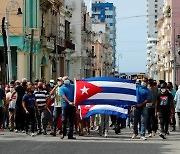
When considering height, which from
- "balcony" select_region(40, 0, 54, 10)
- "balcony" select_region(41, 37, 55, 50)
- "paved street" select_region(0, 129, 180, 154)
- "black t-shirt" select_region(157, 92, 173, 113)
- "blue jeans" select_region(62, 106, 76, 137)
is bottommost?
"paved street" select_region(0, 129, 180, 154)

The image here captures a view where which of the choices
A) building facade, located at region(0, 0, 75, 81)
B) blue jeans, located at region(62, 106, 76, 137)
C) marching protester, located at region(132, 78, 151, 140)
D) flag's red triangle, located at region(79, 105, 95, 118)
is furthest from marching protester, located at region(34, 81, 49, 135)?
building facade, located at region(0, 0, 75, 81)

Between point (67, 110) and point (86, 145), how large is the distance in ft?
8.56

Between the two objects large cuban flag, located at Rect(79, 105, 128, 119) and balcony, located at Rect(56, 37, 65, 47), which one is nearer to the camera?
large cuban flag, located at Rect(79, 105, 128, 119)

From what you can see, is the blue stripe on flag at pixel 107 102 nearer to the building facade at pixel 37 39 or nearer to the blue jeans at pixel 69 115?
the blue jeans at pixel 69 115

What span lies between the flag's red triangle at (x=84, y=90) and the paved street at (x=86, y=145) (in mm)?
1355

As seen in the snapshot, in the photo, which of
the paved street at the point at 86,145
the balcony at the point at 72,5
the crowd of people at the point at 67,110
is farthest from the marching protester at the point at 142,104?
the balcony at the point at 72,5

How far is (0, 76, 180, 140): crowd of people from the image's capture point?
20.3m

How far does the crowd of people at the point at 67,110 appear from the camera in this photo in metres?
20.3

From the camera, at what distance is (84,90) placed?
20.9m

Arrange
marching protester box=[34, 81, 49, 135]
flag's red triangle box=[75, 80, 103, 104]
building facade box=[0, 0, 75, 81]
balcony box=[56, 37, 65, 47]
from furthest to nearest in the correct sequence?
balcony box=[56, 37, 65, 47] → building facade box=[0, 0, 75, 81] → marching protester box=[34, 81, 49, 135] → flag's red triangle box=[75, 80, 103, 104]

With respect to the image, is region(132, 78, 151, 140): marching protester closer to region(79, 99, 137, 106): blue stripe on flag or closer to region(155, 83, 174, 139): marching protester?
region(79, 99, 137, 106): blue stripe on flag

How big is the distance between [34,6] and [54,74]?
12844mm

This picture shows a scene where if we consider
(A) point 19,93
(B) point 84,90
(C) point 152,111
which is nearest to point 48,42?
(A) point 19,93

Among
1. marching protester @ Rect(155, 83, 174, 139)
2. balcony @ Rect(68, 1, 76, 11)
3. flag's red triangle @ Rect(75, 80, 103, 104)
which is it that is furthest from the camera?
balcony @ Rect(68, 1, 76, 11)
